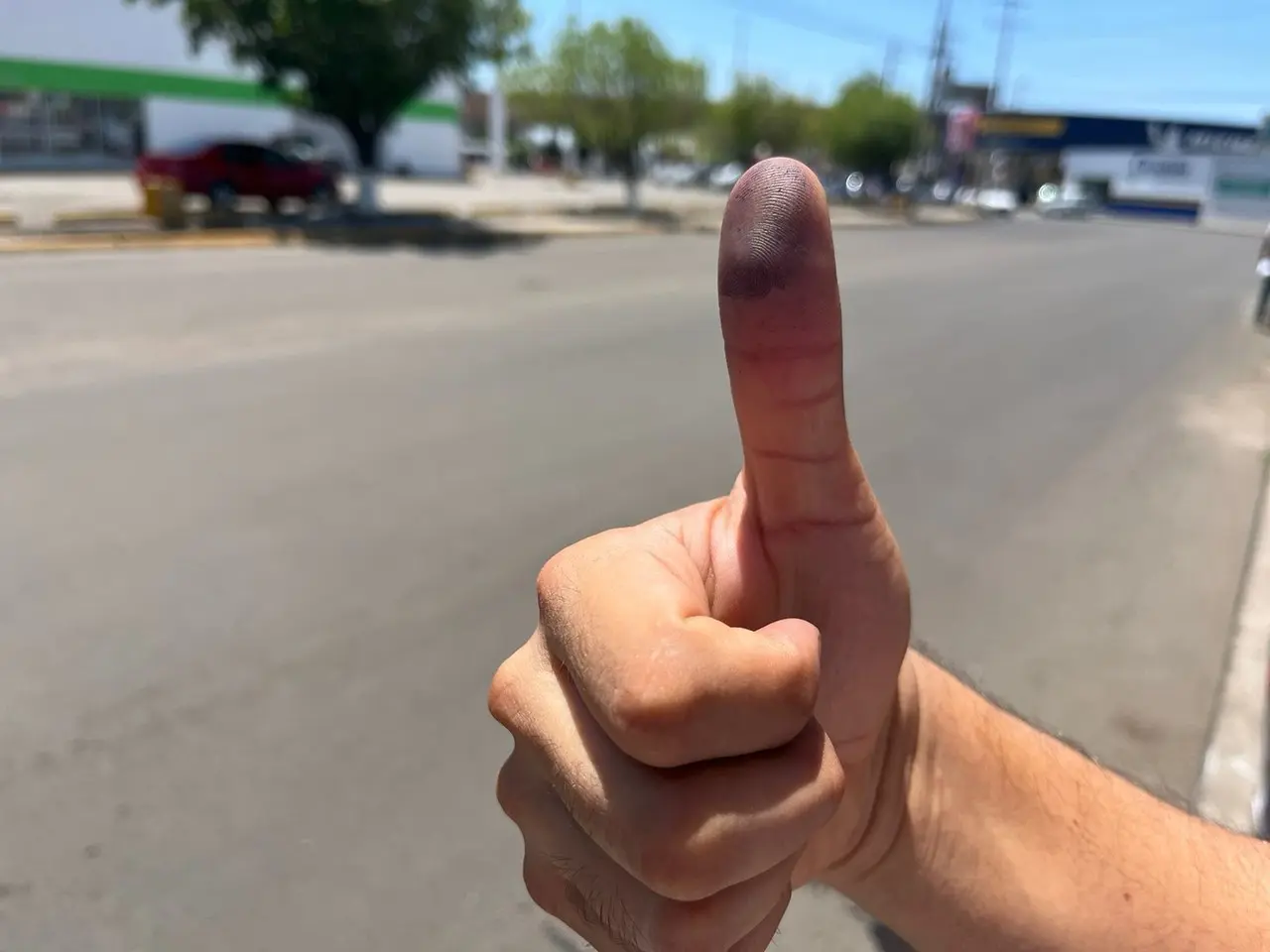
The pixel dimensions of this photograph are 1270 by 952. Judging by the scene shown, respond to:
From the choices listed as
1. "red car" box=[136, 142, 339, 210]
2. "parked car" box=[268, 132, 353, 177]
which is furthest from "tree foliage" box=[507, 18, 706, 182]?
"red car" box=[136, 142, 339, 210]

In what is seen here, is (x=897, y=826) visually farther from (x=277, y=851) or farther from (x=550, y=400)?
(x=550, y=400)

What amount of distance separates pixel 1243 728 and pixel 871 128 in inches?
1633

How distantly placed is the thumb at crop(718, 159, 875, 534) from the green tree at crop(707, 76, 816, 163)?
4091 centimetres

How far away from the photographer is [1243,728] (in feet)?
12.1

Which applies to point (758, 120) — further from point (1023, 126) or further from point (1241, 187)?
point (1241, 187)

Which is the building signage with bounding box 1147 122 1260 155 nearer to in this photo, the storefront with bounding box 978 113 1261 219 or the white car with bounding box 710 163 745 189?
the storefront with bounding box 978 113 1261 219

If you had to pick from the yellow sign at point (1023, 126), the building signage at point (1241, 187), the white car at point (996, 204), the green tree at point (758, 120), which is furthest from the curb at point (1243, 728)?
the yellow sign at point (1023, 126)

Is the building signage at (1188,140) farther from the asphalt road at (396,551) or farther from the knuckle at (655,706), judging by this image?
the knuckle at (655,706)

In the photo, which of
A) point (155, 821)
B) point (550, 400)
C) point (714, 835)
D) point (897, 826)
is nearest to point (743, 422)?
point (714, 835)

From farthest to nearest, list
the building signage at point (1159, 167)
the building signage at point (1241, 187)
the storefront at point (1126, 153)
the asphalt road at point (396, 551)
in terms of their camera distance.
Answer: the building signage at point (1159, 167), the storefront at point (1126, 153), the building signage at point (1241, 187), the asphalt road at point (396, 551)

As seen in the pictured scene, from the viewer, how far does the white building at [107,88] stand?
3134 cm

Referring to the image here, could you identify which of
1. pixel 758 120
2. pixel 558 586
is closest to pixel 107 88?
pixel 758 120

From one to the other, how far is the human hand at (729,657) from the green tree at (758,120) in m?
40.9

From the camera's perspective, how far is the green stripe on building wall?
31203 millimetres
